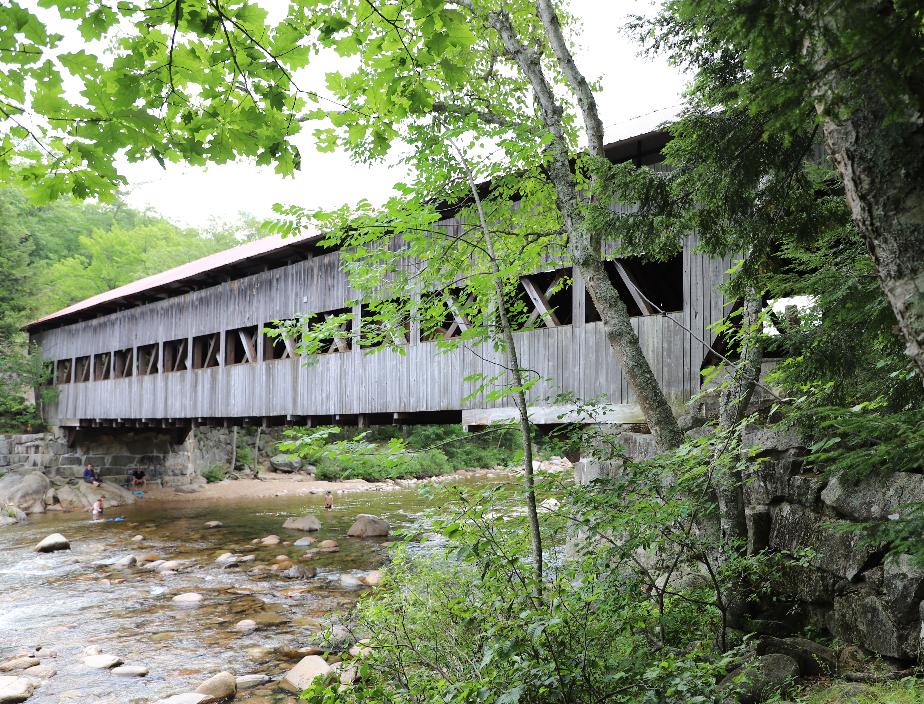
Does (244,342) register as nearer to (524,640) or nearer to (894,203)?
(524,640)

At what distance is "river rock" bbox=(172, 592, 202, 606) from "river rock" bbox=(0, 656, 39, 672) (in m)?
1.91

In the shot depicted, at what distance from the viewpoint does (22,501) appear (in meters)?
14.9

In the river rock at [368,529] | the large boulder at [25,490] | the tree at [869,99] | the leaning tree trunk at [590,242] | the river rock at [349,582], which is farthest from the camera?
the large boulder at [25,490]

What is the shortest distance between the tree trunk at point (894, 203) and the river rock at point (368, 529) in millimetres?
10261

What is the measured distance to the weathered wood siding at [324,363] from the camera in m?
6.46

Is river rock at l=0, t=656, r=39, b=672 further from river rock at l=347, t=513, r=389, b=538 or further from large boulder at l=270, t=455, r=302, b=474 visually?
large boulder at l=270, t=455, r=302, b=474

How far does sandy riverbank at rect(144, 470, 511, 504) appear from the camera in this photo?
17.8 metres

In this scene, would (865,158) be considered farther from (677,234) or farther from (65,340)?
(65,340)

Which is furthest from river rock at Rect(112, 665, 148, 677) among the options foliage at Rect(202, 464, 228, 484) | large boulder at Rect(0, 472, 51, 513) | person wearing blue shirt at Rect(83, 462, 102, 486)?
foliage at Rect(202, 464, 228, 484)

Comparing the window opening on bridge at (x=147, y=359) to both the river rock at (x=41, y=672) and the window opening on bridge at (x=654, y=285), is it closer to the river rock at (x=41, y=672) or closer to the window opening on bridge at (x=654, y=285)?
the river rock at (x=41, y=672)

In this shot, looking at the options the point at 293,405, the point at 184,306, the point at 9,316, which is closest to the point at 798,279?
the point at 293,405

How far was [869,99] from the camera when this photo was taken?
5.65 feet

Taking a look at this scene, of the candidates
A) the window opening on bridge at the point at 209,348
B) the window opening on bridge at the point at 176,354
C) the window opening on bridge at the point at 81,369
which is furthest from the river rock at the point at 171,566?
the window opening on bridge at the point at 81,369

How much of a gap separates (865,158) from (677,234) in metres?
1.41
